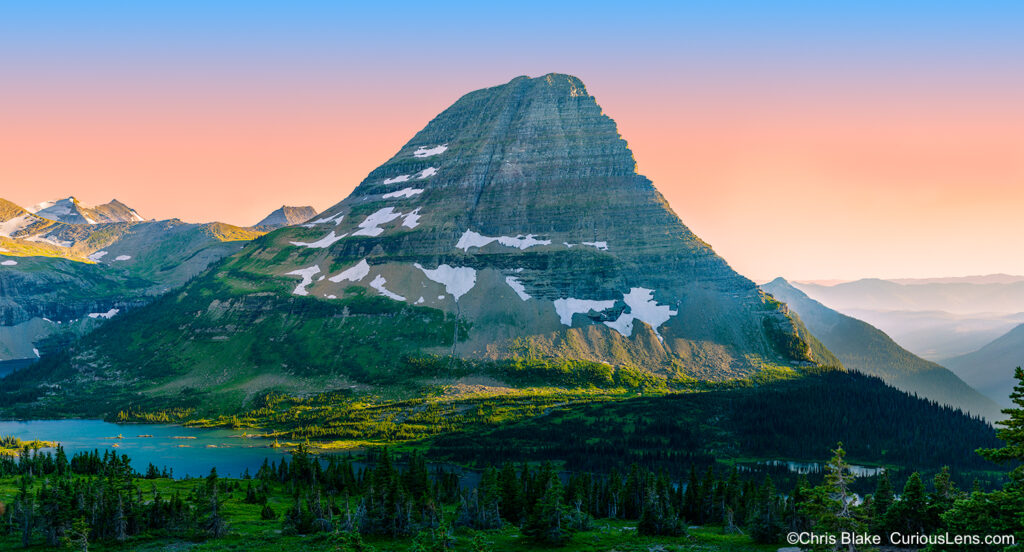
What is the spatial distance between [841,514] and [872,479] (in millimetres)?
134935

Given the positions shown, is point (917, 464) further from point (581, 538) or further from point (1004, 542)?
point (1004, 542)

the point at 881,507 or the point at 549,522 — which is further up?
the point at 881,507

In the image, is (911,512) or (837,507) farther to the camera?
(911,512)

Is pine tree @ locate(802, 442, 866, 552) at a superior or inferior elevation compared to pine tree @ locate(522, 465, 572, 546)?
superior

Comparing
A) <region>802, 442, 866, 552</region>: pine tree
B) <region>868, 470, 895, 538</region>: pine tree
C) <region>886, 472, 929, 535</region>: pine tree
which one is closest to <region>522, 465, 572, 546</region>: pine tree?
<region>868, 470, 895, 538</region>: pine tree

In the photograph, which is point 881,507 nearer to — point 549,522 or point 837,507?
point 837,507

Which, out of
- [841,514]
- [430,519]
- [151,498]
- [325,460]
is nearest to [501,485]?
[430,519]

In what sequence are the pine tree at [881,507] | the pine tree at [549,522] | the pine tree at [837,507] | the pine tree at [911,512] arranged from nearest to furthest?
the pine tree at [837,507]
the pine tree at [911,512]
the pine tree at [881,507]
the pine tree at [549,522]

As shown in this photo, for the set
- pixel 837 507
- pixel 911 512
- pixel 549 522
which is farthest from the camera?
pixel 549 522

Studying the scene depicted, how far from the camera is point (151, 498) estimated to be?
121250 millimetres

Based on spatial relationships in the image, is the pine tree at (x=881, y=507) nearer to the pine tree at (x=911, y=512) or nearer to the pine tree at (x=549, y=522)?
the pine tree at (x=911, y=512)

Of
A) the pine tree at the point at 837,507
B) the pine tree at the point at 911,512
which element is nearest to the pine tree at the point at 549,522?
the pine tree at the point at 911,512

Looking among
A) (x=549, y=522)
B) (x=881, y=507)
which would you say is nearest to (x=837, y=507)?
(x=881, y=507)

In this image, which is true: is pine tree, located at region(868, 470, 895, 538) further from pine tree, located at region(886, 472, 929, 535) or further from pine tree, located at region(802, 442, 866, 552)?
pine tree, located at region(802, 442, 866, 552)
